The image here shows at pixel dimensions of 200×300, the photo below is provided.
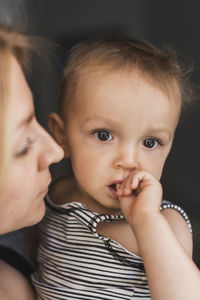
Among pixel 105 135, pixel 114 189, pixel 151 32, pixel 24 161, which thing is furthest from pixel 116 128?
pixel 151 32

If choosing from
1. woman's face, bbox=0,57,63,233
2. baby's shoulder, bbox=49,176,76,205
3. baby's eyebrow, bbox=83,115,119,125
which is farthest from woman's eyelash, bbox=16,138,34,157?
baby's shoulder, bbox=49,176,76,205

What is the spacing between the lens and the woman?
0.82 meters

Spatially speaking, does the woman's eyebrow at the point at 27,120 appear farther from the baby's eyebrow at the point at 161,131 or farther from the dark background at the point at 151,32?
the dark background at the point at 151,32

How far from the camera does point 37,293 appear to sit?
1.19 metres

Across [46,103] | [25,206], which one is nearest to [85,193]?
[25,206]

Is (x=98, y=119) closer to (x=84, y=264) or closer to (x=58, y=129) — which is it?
(x=58, y=129)

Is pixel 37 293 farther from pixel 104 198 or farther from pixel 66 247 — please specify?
pixel 104 198

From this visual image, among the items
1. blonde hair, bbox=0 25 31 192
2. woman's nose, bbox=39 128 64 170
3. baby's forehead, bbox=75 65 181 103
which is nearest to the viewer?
blonde hair, bbox=0 25 31 192

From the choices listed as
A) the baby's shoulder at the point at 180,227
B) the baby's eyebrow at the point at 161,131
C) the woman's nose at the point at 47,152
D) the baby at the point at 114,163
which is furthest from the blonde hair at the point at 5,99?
the baby's shoulder at the point at 180,227

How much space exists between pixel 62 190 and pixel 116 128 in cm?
32

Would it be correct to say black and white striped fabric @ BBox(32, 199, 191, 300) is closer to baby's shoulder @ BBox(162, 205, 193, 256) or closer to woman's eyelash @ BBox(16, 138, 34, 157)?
baby's shoulder @ BBox(162, 205, 193, 256)

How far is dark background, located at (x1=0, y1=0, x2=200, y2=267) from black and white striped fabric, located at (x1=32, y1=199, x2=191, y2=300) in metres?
0.30

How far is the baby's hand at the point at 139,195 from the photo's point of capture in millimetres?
980

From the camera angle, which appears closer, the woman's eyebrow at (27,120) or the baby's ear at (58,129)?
the woman's eyebrow at (27,120)
